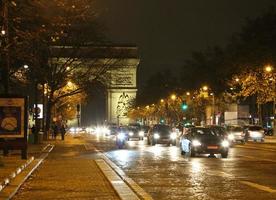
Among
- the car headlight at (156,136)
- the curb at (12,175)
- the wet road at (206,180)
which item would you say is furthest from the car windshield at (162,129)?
the curb at (12,175)

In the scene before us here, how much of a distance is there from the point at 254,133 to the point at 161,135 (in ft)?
39.6

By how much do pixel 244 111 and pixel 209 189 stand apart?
78.3m

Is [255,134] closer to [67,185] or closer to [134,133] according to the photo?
[134,133]

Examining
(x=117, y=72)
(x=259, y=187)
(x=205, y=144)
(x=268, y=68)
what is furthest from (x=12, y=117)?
(x=117, y=72)

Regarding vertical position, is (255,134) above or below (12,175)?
above

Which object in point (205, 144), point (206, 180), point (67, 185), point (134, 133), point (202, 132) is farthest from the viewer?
point (134, 133)

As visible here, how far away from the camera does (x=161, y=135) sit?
5478 cm

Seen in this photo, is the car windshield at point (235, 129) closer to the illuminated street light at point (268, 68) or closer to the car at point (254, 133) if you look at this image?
the car at point (254, 133)

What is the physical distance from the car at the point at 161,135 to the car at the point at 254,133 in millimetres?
→ 10336

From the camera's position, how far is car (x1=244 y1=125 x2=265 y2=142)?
62600mm

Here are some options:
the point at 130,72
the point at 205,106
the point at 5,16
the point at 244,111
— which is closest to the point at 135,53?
the point at 130,72

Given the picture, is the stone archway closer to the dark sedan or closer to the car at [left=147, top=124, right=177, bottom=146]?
the dark sedan

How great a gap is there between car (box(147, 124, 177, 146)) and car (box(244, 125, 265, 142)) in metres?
10.3

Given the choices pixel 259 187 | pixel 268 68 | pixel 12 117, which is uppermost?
pixel 268 68
